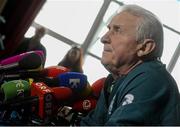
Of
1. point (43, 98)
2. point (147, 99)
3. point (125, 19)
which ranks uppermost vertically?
point (125, 19)

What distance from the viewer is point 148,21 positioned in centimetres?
104

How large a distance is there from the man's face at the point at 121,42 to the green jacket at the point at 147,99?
0.05 meters

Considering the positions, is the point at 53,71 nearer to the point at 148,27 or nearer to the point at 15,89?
the point at 15,89

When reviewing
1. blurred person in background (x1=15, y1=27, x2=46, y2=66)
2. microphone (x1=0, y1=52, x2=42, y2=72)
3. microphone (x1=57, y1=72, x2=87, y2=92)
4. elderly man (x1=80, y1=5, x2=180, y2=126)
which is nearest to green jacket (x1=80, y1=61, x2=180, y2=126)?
elderly man (x1=80, y1=5, x2=180, y2=126)

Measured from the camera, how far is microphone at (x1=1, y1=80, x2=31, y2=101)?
1.09m

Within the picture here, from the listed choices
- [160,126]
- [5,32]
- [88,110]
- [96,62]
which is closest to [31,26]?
[5,32]

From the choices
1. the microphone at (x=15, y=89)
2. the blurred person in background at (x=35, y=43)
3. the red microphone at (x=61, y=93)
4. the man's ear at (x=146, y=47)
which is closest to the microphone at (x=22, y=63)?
the microphone at (x=15, y=89)

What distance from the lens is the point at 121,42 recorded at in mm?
1068

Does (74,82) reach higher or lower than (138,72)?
lower

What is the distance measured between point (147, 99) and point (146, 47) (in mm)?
188

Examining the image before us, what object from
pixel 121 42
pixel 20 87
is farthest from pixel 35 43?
pixel 121 42

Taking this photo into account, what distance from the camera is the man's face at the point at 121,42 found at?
1062 millimetres

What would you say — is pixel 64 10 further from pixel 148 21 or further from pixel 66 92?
pixel 148 21

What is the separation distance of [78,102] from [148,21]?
544 mm
